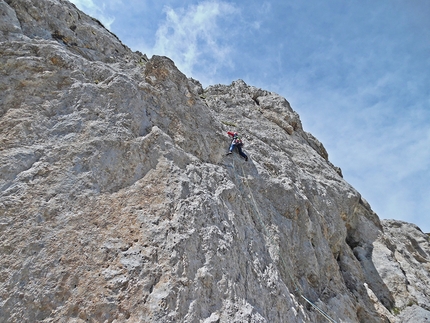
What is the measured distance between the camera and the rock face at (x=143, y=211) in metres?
6.55

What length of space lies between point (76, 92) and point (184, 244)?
19.4 feet

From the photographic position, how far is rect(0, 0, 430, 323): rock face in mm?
6551

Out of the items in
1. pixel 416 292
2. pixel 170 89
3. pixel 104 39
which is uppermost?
pixel 104 39

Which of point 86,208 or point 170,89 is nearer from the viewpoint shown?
point 86,208

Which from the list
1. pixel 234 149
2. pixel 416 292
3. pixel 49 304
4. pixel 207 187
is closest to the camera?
pixel 49 304

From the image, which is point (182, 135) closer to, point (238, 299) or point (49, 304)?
point (238, 299)

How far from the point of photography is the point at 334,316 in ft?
36.1

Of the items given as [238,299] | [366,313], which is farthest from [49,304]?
[366,313]

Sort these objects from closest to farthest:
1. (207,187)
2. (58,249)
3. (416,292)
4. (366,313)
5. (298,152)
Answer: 1. (58,249)
2. (207,187)
3. (366,313)
4. (416,292)
5. (298,152)

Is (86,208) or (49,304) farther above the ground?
(86,208)

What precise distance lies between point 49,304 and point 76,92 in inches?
248

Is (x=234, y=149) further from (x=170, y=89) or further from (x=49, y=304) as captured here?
(x=49, y=304)

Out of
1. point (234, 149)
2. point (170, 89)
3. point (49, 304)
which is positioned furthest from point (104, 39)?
point (49, 304)

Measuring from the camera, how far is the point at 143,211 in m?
8.07
